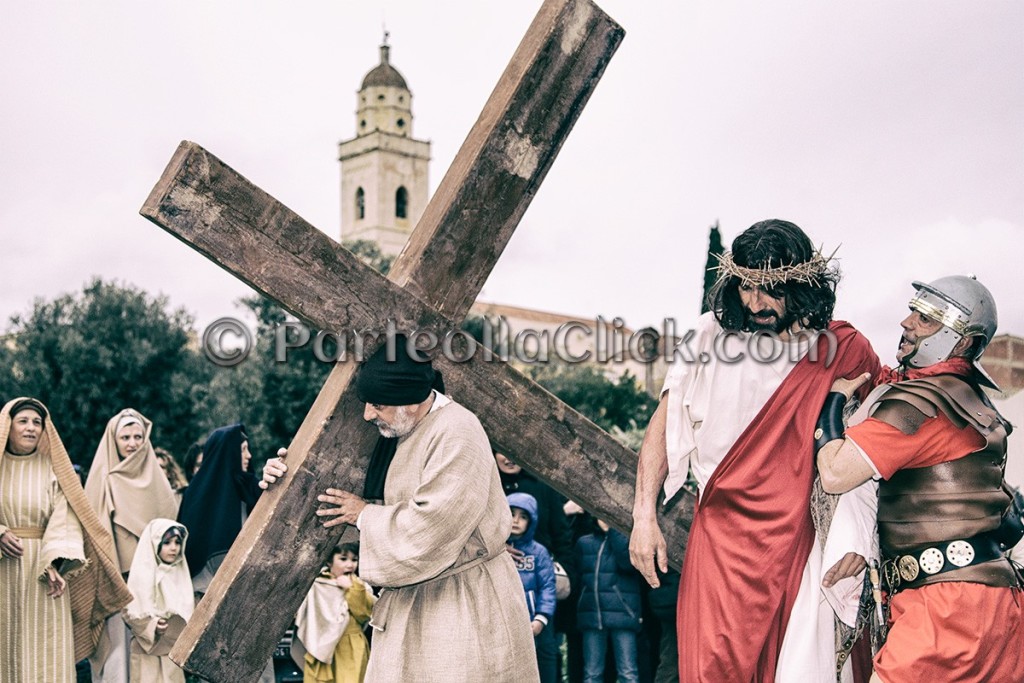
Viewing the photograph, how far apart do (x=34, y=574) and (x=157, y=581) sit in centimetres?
85

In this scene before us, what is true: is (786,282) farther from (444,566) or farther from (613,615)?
(613,615)

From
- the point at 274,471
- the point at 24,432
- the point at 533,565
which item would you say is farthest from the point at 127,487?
the point at 274,471

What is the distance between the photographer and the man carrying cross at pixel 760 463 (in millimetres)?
4066

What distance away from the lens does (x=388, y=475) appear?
4.32 meters

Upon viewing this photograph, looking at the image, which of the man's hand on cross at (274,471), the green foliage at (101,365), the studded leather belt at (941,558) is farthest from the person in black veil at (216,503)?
the green foliage at (101,365)

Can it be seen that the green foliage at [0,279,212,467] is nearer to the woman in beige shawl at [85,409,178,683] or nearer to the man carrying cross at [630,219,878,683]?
the woman in beige shawl at [85,409,178,683]

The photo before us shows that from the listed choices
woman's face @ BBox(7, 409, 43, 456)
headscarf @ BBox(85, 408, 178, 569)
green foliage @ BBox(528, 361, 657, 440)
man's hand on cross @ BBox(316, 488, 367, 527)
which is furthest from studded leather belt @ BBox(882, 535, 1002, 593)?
green foliage @ BBox(528, 361, 657, 440)

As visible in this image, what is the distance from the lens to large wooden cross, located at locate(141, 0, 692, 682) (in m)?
4.03

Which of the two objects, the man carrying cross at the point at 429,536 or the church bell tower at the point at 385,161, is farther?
the church bell tower at the point at 385,161

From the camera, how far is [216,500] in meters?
8.00

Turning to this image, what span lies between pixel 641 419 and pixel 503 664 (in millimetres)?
51352

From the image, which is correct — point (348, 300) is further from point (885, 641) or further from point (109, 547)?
point (109, 547)

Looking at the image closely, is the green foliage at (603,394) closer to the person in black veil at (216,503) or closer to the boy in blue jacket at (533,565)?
the person in black veil at (216,503)

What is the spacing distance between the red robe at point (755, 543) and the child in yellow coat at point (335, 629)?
143 inches
